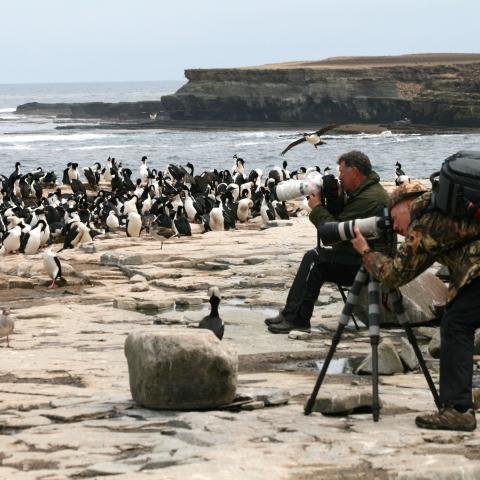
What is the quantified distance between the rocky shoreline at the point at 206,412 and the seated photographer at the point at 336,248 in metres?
0.24

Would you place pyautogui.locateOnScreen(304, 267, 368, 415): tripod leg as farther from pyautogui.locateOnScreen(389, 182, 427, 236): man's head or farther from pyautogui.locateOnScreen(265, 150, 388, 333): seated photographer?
pyautogui.locateOnScreen(265, 150, 388, 333): seated photographer

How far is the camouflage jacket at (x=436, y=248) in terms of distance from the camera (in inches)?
257

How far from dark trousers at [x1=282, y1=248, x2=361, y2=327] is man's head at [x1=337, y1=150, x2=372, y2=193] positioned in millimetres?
795

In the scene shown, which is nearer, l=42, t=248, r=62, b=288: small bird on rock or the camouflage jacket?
the camouflage jacket

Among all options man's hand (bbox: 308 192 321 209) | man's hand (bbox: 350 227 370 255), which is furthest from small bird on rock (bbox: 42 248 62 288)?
man's hand (bbox: 350 227 370 255)

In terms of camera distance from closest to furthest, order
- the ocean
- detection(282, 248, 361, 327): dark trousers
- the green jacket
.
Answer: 1. the green jacket
2. detection(282, 248, 361, 327): dark trousers
3. the ocean

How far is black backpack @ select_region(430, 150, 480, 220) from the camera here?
20.8ft

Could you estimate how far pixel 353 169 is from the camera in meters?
9.87

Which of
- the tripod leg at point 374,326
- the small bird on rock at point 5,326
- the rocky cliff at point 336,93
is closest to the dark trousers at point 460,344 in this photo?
the tripod leg at point 374,326

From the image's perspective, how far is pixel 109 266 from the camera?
17.3 meters

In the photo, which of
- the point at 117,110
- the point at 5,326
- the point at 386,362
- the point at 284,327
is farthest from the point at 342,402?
the point at 117,110

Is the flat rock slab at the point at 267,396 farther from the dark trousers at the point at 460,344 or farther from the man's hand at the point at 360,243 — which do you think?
the dark trousers at the point at 460,344

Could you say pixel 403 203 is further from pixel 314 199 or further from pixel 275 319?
pixel 275 319

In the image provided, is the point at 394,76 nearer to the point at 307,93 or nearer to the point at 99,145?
the point at 307,93
